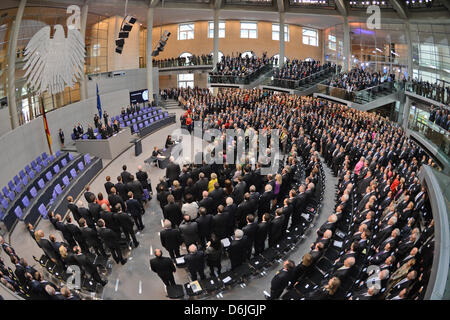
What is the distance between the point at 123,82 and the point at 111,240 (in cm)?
2065

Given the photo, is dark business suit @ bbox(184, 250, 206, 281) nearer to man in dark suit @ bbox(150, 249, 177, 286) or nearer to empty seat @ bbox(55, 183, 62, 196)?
man in dark suit @ bbox(150, 249, 177, 286)

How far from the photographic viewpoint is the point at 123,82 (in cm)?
2588

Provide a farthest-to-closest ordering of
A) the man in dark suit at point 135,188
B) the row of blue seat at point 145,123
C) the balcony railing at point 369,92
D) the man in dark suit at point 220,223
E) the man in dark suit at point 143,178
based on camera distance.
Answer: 1. the balcony railing at point 369,92
2. the row of blue seat at point 145,123
3. the man in dark suit at point 143,178
4. the man in dark suit at point 135,188
5. the man in dark suit at point 220,223

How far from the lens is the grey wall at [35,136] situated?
13.1 metres

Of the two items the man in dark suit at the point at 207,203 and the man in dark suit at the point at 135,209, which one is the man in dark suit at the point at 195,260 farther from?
the man in dark suit at the point at 135,209

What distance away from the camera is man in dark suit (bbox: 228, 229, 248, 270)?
693 cm

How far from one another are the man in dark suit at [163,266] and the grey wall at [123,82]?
17.4m

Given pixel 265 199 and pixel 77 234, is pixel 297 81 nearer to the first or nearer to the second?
pixel 265 199

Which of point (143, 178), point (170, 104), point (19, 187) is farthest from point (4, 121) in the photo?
point (170, 104)

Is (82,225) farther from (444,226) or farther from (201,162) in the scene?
(444,226)

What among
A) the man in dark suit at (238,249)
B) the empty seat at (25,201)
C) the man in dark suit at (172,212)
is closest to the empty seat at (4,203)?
the empty seat at (25,201)

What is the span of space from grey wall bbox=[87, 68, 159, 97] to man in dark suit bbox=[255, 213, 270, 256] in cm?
1738

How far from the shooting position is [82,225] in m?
7.86

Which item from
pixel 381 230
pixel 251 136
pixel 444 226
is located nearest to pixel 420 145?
pixel 251 136
